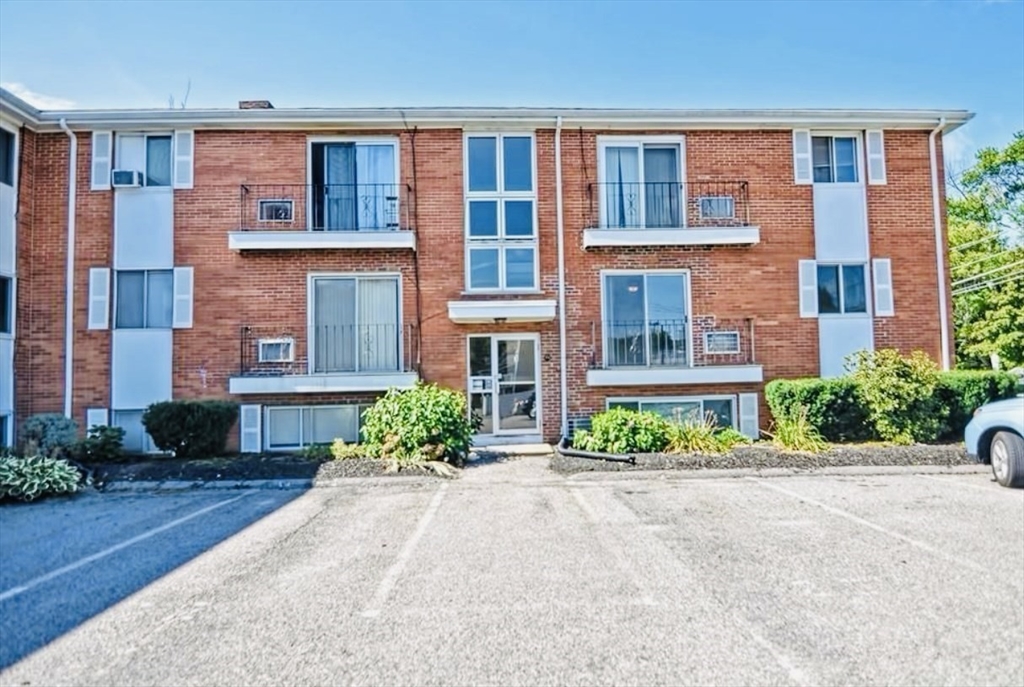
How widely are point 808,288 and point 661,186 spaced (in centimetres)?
381

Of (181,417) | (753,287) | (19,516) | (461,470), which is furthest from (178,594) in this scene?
(753,287)

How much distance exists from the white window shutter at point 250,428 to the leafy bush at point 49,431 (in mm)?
2805

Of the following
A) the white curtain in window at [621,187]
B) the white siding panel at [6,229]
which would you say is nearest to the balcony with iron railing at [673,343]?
the white curtain in window at [621,187]

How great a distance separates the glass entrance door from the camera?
42.8ft

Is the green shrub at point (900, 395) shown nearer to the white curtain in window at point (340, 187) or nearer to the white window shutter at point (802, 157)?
the white window shutter at point (802, 157)

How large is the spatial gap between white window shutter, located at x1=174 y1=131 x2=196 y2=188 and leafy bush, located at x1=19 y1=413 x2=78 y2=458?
5.12 m

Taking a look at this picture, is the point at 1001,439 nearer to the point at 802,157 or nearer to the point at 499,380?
the point at 802,157

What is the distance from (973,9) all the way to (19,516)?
1838 cm

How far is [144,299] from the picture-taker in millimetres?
12805

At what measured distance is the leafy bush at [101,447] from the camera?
420 inches

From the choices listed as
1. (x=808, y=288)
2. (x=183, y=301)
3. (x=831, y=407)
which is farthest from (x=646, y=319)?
(x=183, y=301)

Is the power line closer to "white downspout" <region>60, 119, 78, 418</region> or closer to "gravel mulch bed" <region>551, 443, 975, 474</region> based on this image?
"gravel mulch bed" <region>551, 443, 975, 474</region>

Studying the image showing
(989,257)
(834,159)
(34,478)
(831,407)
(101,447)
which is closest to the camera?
(34,478)

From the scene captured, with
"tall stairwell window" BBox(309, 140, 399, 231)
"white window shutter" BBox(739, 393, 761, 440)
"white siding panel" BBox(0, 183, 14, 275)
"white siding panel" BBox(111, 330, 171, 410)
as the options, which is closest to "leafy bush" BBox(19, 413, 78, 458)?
"white siding panel" BBox(111, 330, 171, 410)
